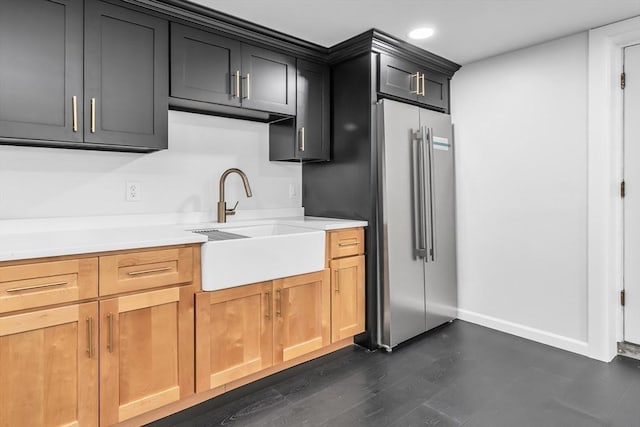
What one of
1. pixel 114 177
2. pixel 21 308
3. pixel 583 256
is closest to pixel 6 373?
pixel 21 308

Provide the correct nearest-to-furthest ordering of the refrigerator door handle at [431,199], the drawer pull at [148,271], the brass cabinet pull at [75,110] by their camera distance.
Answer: the drawer pull at [148,271], the brass cabinet pull at [75,110], the refrigerator door handle at [431,199]

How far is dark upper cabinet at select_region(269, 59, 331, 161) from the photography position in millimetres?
2781

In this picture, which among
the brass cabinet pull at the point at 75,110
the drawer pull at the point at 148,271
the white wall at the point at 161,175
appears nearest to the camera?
the drawer pull at the point at 148,271

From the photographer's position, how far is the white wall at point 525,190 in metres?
2.68

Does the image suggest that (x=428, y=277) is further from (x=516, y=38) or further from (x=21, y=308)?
(x=21, y=308)

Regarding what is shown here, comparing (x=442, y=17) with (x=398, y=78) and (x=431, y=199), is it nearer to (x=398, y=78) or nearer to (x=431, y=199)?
(x=398, y=78)

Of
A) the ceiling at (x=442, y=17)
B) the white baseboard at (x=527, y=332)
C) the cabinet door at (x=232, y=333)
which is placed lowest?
the white baseboard at (x=527, y=332)

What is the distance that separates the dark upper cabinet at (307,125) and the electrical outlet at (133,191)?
0.99 metres

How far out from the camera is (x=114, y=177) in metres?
2.31

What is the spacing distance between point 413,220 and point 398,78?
1.03 meters

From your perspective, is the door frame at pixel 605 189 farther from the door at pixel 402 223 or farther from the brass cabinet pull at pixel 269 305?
the brass cabinet pull at pixel 269 305

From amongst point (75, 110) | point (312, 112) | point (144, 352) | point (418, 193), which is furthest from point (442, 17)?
point (144, 352)

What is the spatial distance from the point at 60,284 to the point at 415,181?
2.20m

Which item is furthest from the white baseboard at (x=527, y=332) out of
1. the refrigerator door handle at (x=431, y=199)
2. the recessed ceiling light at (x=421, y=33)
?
the recessed ceiling light at (x=421, y=33)
